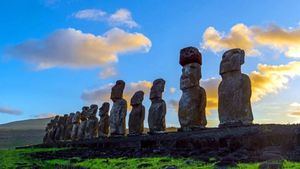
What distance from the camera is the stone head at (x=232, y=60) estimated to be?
49.8 ft

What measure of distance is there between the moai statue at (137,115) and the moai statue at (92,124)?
9291mm

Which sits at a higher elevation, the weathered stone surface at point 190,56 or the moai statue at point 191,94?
the weathered stone surface at point 190,56

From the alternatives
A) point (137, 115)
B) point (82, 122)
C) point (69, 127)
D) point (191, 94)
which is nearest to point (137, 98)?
point (137, 115)

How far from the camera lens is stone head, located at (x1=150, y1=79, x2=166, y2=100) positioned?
71.2ft

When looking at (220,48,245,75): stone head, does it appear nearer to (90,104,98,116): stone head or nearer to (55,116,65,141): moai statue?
(90,104,98,116): stone head

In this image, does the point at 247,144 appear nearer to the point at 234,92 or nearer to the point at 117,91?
the point at 234,92

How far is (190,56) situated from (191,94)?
1558mm

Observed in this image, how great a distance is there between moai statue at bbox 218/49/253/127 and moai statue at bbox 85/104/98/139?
713 inches

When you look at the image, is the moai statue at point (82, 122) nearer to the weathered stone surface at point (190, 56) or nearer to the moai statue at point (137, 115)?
the moai statue at point (137, 115)

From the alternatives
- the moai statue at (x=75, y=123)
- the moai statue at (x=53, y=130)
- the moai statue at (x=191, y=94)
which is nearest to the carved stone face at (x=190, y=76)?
the moai statue at (x=191, y=94)

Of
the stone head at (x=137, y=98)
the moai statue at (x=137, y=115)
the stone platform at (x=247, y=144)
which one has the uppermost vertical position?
the stone head at (x=137, y=98)

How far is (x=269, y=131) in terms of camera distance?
1090 cm

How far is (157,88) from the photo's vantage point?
2173 cm

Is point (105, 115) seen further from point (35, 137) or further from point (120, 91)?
point (35, 137)
